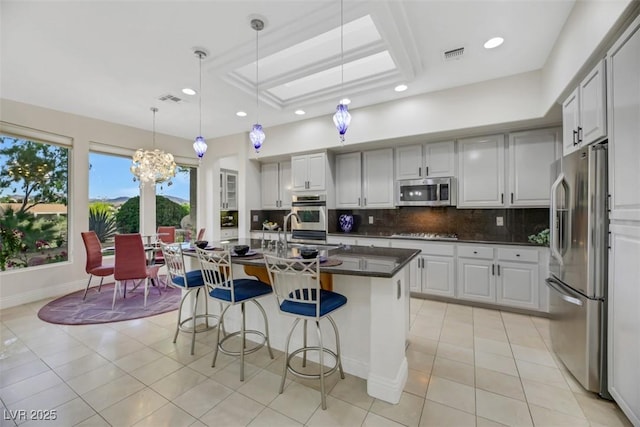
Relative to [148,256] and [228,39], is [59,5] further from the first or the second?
[148,256]

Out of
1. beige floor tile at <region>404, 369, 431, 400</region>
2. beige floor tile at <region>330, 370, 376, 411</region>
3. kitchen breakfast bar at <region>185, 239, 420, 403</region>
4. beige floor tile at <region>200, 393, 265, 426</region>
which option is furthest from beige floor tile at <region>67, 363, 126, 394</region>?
beige floor tile at <region>404, 369, 431, 400</region>

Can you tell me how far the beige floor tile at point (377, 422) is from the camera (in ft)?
5.46

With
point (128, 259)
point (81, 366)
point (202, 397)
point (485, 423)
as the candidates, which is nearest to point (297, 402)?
point (202, 397)

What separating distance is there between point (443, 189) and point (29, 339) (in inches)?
205

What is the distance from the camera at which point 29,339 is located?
111 inches

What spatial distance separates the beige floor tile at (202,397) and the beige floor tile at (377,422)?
0.99 m

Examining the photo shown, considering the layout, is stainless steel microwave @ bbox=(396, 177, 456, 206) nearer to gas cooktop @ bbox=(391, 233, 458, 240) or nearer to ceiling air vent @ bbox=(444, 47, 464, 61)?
gas cooktop @ bbox=(391, 233, 458, 240)

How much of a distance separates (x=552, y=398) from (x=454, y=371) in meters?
0.62

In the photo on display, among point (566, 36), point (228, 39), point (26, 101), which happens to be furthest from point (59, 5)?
point (566, 36)

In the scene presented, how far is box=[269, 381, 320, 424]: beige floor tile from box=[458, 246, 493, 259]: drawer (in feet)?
8.96

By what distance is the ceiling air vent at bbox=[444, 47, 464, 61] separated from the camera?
278 cm

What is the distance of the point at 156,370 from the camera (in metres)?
2.27

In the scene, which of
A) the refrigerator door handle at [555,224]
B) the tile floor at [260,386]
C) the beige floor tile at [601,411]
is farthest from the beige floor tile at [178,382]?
the refrigerator door handle at [555,224]

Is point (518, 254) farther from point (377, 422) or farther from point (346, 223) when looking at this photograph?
point (377, 422)
